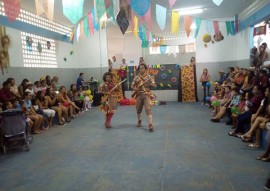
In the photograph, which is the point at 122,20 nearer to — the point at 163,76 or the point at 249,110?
the point at 249,110

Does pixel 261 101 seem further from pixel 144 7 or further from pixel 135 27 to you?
pixel 135 27

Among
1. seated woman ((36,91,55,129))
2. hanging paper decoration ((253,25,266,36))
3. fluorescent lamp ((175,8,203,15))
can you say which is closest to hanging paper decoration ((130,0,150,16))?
seated woman ((36,91,55,129))

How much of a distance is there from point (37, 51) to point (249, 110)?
263 inches

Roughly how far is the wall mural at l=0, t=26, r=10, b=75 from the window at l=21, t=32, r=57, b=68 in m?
0.84

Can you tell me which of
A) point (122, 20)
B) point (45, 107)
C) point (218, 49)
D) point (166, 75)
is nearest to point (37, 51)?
point (45, 107)

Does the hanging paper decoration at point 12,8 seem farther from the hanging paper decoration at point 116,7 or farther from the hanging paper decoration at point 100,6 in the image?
the hanging paper decoration at point 116,7

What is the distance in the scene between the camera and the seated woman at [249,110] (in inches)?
181

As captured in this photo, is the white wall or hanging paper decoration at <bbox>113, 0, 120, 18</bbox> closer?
hanging paper decoration at <bbox>113, 0, 120, 18</bbox>

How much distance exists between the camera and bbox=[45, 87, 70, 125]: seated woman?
6633 mm

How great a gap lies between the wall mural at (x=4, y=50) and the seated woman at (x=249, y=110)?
19.0ft

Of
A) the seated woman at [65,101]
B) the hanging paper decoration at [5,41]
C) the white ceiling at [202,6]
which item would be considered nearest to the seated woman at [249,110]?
the white ceiling at [202,6]

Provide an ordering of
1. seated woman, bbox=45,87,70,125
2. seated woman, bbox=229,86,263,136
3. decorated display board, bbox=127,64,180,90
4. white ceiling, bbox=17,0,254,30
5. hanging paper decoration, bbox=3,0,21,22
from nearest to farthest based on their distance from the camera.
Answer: hanging paper decoration, bbox=3,0,21,22
seated woman, bbox=229,86,263,136
seated woman, bbox=45,87,70,125
white ceiling, bbox=17,0,254,30
decorated display board, bbox=127,64,180,90

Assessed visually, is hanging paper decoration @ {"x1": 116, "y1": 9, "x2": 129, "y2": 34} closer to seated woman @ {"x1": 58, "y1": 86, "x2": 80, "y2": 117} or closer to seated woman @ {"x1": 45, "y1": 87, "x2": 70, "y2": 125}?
seated woman @ {"x1": 45, "y1": 87, "x2": 70, "y2": 125}

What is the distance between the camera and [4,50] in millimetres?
6469
